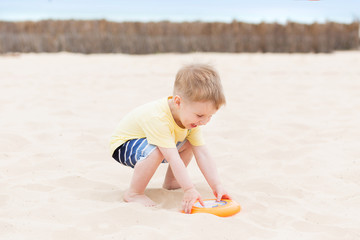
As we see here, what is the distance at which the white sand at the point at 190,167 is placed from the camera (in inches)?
80.1

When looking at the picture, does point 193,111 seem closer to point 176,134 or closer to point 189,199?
point 176,134

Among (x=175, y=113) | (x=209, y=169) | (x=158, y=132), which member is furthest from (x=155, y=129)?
(x=209, y=169)

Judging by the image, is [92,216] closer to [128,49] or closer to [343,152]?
[343,152]

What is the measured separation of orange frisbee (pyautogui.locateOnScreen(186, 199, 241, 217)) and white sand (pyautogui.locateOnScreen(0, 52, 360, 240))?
51 mm

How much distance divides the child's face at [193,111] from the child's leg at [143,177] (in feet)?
0.69

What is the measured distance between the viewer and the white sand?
80.1 inches

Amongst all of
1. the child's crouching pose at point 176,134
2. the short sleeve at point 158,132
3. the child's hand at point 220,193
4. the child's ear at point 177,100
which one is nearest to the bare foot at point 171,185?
the child's crouching pose at point 176,134

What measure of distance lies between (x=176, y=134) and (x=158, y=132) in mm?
114

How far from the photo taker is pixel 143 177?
2.35m

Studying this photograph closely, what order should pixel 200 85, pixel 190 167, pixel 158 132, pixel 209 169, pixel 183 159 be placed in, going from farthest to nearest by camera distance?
pixel 190 167
pixel 183 159
pixel 209 169
pixel 158 132
pixel 200 85

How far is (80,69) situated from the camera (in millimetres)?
8711

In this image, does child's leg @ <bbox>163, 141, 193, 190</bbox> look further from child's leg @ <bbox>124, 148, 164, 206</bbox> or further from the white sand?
child's leg @ <bbox>124, 148, 164, 206</bbox>

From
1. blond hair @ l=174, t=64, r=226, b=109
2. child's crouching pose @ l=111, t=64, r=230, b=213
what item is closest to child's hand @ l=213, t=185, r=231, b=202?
child's crouching pose @ l=111, t=64, r=230, b=213

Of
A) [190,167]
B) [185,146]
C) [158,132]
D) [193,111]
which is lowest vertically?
[190,167]
